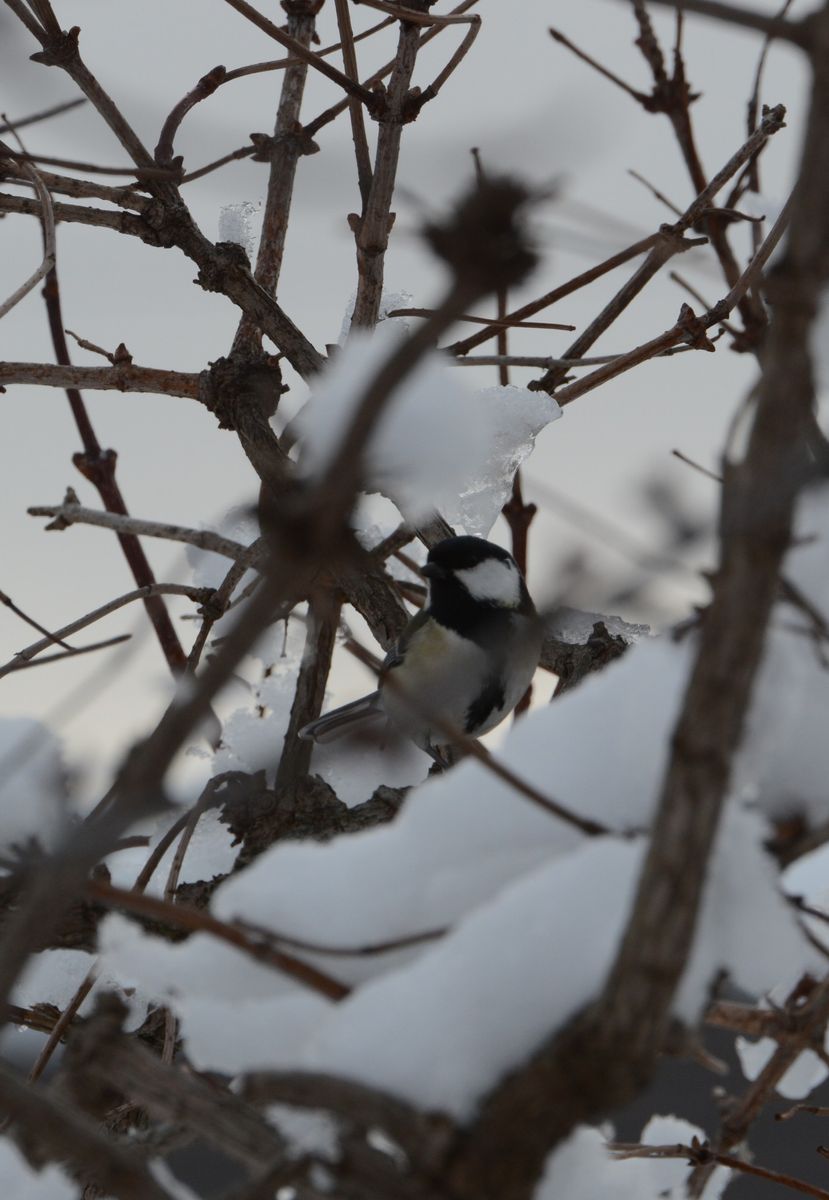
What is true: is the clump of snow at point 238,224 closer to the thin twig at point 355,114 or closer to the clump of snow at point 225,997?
the thin twig at point 355,114

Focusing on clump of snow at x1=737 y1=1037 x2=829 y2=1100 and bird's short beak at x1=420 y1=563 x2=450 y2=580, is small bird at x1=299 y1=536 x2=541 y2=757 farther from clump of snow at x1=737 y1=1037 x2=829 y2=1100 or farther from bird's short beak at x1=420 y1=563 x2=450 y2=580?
clump of snow at x1=737 y1=1037 x2=829 y2=1100

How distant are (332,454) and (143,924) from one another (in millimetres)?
720

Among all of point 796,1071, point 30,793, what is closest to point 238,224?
point 30,793

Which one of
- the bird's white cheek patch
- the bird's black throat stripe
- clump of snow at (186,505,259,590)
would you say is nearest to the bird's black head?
the bird's white cheek patch

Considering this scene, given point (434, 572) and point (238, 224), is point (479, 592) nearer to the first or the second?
point (434, 572)

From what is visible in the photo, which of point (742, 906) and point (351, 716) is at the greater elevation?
point (351, 716)

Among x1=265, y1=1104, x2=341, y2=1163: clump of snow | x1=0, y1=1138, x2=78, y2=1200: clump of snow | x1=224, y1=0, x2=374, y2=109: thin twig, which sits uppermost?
x1=224, y1=0, x2=374, y2=109: thin twig

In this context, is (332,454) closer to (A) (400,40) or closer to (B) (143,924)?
(B) (143,924)

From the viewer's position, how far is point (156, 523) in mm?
1264

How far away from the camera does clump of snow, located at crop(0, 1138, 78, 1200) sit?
783 mm

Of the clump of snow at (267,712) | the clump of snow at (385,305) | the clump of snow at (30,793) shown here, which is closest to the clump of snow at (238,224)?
the clump of snow at (385,305)

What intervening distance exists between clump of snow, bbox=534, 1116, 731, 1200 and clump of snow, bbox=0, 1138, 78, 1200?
35cm

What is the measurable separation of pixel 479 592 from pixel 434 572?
0.76 feet

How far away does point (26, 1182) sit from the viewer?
2.71ft
